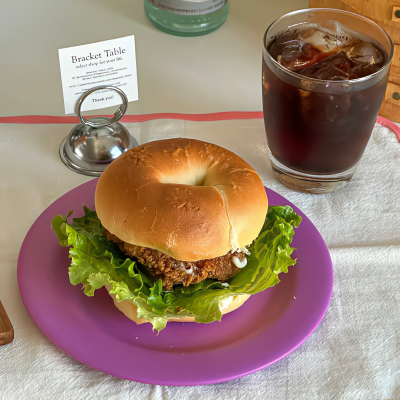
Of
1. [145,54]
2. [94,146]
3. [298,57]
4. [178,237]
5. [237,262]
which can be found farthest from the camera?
[145,54]

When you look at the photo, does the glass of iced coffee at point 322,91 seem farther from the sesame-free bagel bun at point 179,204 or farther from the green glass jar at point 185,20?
the green glass jar at point 185,20

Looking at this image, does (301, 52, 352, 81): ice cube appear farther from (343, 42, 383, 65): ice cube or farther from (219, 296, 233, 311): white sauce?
(219, 296, 233, 311): white sauce

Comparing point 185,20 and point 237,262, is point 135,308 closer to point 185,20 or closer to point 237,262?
point 237,262

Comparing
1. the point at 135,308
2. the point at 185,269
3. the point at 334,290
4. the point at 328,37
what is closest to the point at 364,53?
the point at 328,37

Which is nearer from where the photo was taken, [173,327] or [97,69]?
[173,327]

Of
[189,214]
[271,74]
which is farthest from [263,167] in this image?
[189,214]

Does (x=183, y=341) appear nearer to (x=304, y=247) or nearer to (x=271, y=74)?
(x=304, y=247)

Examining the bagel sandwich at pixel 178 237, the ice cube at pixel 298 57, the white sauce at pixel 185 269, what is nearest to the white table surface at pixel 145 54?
the ice cube at pixel 298 57
